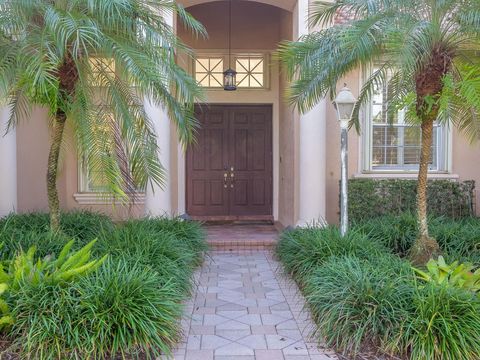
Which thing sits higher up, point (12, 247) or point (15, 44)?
point (15, 44)

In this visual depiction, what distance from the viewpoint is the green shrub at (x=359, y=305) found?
3.89 meters

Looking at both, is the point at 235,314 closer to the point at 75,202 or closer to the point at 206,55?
the point at 75,202

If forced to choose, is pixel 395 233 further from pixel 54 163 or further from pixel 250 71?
pixel 250 71

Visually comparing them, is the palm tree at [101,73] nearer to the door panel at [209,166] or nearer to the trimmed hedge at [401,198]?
the trimmed hedge at [401,198]

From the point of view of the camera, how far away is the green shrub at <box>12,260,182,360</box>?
11.8ft

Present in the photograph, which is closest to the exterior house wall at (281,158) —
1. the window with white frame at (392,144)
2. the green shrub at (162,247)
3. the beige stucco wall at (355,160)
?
the beige stucco wall at (355,160)

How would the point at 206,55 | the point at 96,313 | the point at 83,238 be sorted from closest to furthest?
the point at 96,313, the point at 83,238, the point at 206,55

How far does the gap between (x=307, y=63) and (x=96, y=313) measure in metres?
3.75

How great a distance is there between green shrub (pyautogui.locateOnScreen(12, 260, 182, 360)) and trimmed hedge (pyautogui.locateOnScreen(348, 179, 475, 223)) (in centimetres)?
514

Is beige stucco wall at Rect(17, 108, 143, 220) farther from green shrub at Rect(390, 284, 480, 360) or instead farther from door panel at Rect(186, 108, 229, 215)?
green shrub at Rect(390, 284, 480, 360)

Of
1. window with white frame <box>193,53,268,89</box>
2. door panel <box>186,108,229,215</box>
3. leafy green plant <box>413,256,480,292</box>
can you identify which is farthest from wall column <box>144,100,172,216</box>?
leafy green plant <box>413,256,480,292</box>

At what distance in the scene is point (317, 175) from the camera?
8188mm

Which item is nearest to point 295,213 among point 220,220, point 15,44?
point 220,220

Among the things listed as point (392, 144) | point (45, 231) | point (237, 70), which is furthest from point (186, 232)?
point (237, 70)
